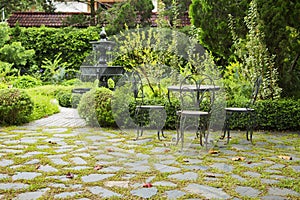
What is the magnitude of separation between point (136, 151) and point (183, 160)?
0.66 meters

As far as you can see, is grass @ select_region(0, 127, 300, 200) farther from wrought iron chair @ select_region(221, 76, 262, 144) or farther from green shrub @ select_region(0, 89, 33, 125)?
green shrub @ select_region(0, 89, 33, 125)

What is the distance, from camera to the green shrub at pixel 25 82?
1016 centimetres

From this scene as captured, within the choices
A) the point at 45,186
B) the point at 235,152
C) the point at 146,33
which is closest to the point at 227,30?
the point at 146,33

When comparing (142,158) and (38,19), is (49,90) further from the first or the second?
(142,158)

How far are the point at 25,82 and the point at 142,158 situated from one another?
714 centimetres

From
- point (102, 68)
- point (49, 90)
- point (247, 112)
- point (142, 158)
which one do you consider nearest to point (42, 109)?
point (102, 68)

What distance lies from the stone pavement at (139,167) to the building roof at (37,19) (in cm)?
843

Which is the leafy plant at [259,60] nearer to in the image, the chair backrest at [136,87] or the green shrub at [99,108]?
the chair backrest at [136,87]

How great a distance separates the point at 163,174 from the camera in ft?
11.5

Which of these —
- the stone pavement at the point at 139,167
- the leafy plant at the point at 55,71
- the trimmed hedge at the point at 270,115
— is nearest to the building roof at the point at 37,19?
the leafy plant at the point at 55,71

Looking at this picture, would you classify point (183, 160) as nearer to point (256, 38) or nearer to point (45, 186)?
point (45, 186)

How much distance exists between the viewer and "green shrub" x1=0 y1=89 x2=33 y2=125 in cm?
613

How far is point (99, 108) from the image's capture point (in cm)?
593

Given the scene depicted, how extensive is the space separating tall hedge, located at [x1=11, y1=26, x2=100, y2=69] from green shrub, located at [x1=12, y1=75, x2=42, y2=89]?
1.57 meters
